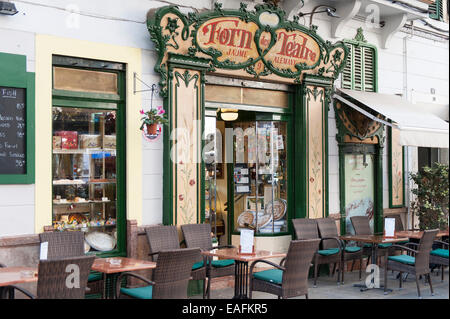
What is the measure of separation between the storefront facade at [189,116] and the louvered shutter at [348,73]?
3 centimetres

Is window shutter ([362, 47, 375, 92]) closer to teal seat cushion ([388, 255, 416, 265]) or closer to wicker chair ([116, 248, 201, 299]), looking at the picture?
teal seat cushion ([388, 255, 416, 265])

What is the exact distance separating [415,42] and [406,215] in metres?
3.50

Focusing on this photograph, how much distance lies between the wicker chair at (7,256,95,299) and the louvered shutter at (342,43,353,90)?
6629 millimetres

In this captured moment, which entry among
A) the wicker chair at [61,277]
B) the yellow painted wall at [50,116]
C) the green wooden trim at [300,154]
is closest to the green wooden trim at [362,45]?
the green wooden trim at [300,154]

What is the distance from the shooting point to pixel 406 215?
1151cm

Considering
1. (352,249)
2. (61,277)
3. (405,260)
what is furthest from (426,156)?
(61,277)

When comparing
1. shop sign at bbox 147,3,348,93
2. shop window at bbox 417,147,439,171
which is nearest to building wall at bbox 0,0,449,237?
shop sign at bbox 147,3,348,93

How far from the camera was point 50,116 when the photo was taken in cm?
684

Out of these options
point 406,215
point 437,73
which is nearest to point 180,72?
point 406,215

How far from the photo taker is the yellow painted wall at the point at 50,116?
265 inches

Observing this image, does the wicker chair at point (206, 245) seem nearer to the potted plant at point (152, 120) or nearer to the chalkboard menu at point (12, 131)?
the potted plant at point (152, 120)

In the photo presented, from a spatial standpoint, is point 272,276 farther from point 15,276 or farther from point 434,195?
point 434,195

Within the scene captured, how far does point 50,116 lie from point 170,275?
8.29 ft

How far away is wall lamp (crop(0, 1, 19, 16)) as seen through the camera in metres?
6.34
